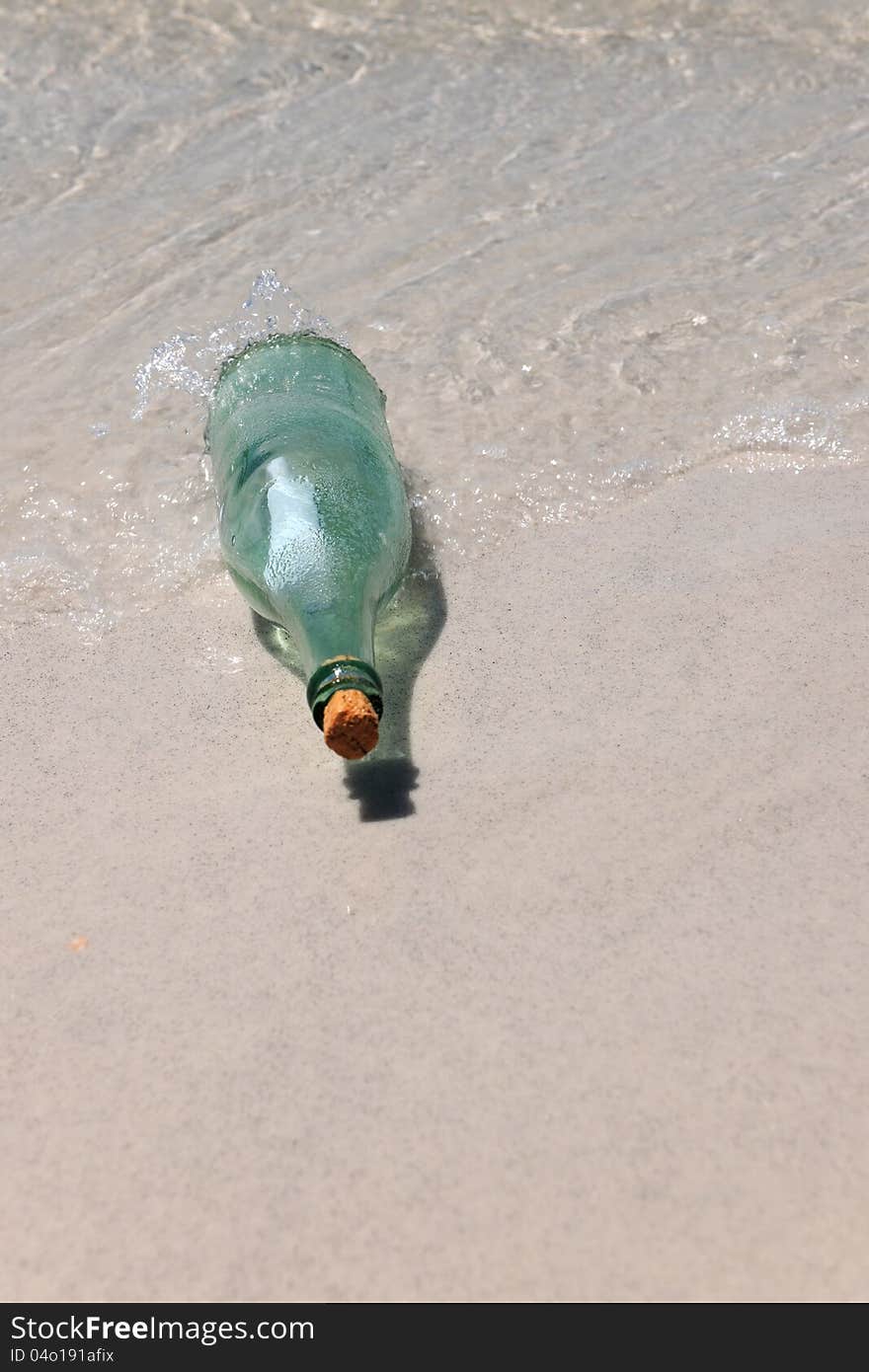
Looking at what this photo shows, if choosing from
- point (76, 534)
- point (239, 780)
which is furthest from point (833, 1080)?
point (76, 534)

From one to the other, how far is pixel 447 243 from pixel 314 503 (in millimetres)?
1912

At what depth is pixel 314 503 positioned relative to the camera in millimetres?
1905

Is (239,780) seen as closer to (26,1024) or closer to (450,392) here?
(26,1024)

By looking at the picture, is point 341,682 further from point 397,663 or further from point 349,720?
point 397,663

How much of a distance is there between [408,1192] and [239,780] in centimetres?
72

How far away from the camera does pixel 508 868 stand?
69.9 inches

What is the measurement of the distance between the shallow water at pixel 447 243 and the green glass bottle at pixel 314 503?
30 centimetres

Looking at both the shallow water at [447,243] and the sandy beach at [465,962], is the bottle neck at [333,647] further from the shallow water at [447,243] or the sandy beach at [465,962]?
the shallow water at [447,243]

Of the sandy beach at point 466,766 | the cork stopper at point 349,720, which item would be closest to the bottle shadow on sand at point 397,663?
the sandy beach at point 466,766

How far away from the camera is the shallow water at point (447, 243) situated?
267 centimetres

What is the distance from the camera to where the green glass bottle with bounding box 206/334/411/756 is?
1.73 m

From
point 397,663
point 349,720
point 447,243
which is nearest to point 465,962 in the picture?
point 349,720

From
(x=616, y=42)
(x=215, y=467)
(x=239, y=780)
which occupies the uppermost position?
(x=215, y=467)

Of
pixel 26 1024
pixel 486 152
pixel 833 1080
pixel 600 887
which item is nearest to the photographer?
pixel 833 1080
